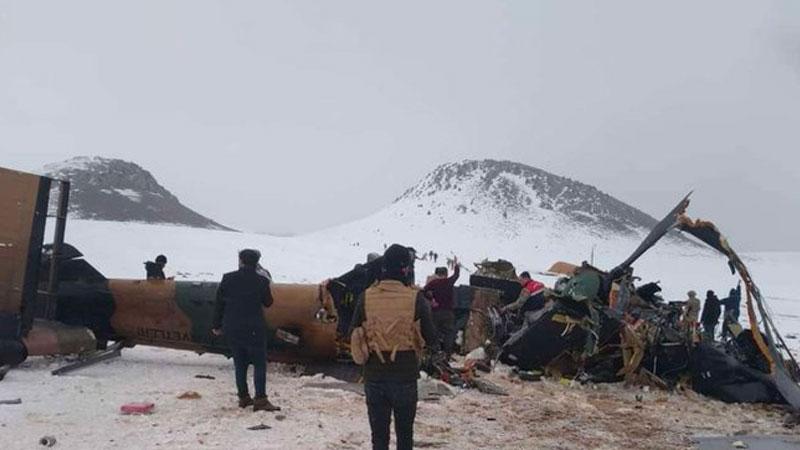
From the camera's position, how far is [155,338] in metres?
9.85

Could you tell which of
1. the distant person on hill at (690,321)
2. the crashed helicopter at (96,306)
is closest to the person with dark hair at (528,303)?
the distant person on hill at (690,321)

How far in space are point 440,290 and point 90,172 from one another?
94290 millimetres

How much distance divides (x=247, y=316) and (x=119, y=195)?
81179mm

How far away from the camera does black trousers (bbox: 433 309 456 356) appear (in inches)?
406

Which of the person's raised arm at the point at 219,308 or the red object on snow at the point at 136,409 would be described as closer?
the red object on snow at the point at 136,409

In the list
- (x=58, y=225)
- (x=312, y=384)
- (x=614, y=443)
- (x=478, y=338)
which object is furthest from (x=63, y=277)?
(x=614, y=443)

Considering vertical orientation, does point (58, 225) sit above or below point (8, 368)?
above

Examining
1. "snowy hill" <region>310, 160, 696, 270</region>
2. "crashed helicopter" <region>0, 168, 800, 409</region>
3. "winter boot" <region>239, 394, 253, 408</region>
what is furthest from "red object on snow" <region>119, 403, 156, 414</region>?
"snowy hill" <region>310, 160, 696, 270</region>

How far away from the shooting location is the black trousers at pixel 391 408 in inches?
186

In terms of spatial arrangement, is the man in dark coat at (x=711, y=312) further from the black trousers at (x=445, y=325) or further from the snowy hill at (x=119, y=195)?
the snowy hill at (x=119, y=195)

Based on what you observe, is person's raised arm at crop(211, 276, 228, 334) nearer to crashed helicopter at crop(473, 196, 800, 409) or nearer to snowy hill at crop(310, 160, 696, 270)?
crashed helicopter at crop(473, 196, 800, 409)

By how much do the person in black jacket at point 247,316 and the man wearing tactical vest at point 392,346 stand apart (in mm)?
2695

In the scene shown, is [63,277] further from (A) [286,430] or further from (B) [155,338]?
(A) [286,430]

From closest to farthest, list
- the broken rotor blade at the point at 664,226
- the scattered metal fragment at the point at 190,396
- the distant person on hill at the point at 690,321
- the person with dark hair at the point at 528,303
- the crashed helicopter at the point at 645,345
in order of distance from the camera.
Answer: the scattered metal fragment at the point at 190,396 → the crashed helicopter at the point at 645,345 → the distant person on hill at the point at 690,321 → the broken rotor blade at the point at 664,226 → the person with dark hair at the point at 528,303
